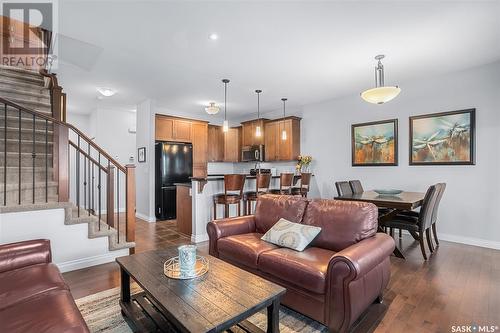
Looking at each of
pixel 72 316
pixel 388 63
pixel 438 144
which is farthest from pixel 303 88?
pixel 72 316

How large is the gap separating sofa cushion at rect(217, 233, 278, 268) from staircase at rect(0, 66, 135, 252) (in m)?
1.54

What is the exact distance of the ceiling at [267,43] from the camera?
8.09 feet

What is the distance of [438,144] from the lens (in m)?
4.17

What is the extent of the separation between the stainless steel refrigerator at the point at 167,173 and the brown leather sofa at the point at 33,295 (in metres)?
3.66

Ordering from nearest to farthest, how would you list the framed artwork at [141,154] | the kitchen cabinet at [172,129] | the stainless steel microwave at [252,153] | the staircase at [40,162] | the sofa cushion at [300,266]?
the sofa cushion at [300,266] < the staircase at [40,162] < the framed artwork at [141,154] < the kitchen cabinet at [172,129] < the stainless steel microwave at [252,153]

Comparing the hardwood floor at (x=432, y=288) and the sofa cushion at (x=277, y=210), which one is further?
the sofa cushion at (x=277, y=210)

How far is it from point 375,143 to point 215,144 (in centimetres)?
425

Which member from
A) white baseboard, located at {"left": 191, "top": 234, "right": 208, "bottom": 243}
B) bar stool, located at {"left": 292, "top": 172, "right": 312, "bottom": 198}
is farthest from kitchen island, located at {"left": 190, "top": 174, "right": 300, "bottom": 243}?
bar stool, located at {"left": 292, "top": 172, "right": 312, "bottom": 198}

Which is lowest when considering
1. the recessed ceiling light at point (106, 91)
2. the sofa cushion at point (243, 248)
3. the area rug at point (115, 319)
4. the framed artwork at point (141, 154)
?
the area rug at point (115, 319)

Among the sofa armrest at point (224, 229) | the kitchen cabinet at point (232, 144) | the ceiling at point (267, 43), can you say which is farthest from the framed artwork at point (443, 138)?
the kitchen cabinet at point (232, 144)

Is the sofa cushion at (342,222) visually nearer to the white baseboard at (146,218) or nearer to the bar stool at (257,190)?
the bar stool at (257,190)

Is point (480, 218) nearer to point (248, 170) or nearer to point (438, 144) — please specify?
point (438, 144)

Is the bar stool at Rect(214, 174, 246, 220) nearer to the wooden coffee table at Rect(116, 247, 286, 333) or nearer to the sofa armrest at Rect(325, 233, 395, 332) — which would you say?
the wooden coffee table at Rect(116, 247, 286, 333)

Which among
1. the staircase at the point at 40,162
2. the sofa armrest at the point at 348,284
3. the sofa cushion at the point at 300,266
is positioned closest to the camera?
the sofa armrest at the point at 348,284
